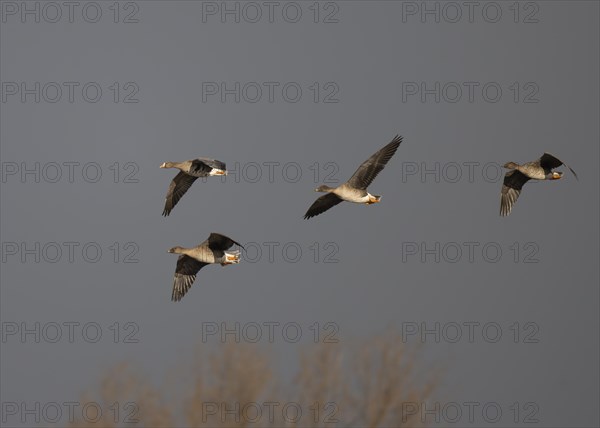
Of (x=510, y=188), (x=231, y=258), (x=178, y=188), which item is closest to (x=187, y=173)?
(x=178, y=188)

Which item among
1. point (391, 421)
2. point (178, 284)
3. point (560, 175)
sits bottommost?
point (391, 421)

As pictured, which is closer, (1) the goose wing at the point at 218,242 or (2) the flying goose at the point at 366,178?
(1) the goose wing at the point at 218,242

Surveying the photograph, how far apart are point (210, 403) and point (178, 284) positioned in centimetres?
373

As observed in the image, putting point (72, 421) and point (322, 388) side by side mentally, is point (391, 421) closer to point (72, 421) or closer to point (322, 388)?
point (322, 388)

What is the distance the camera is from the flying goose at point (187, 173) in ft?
112

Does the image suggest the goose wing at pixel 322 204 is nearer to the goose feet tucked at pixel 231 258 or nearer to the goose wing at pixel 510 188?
the goose feet tucked at pixel 231 258

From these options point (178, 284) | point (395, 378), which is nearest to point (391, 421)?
point (395, 378)

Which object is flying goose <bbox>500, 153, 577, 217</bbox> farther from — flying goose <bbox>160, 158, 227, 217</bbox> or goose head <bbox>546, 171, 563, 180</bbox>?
flying goose <bbox>160, 158, 227, 217</bbox>

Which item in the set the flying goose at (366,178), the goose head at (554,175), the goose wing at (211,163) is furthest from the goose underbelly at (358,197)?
the goose head at (554,175)

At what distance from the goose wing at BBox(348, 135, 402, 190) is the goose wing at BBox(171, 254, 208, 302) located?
13.4 feet

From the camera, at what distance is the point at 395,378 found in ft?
122

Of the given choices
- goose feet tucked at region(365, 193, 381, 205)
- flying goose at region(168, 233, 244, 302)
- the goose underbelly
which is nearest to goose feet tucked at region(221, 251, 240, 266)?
flying goose at region(168, 233, 244, 302)

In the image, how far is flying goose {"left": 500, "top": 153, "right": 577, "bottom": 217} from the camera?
3431cm

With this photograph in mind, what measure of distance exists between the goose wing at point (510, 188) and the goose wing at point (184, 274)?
7623mm
